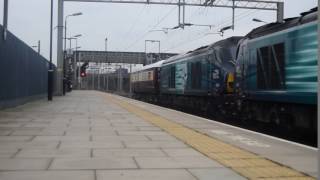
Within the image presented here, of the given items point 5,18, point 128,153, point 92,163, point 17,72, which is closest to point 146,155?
point 128,153

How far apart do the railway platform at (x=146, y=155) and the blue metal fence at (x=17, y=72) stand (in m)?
10.2

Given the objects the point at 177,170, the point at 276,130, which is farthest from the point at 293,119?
the point at 177,170

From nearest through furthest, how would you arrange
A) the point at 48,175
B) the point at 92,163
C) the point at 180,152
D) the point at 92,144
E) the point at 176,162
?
the point at 48,175, the point at 92,163, the point at 176,162, the point at 180,152, the point at 92,144

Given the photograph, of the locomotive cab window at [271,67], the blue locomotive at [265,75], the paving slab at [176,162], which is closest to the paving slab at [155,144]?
the paving slab at [176,162]

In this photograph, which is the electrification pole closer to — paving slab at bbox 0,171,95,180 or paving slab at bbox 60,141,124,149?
paving slab at bbox 60,141,124,149

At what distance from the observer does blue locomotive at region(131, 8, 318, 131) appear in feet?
50.7

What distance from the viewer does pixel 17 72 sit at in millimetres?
32906

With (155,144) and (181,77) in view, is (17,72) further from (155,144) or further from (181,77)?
(155,144)

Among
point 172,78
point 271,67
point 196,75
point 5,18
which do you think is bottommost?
point 172,78

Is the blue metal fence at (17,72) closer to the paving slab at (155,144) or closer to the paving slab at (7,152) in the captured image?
the paving slab at (155,144)

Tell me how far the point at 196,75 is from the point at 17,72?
30.1 ft

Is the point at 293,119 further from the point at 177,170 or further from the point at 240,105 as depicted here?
the point at 177,170

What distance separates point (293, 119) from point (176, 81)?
21992mm

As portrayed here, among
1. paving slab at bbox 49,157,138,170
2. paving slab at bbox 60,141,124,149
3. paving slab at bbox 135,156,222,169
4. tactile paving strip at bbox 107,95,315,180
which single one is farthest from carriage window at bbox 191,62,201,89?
paving slab at bbox 49,157,138,170
